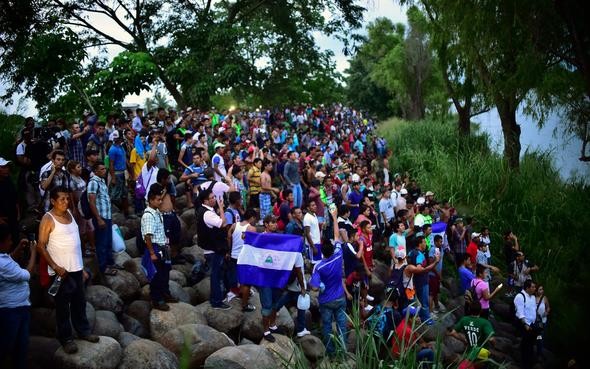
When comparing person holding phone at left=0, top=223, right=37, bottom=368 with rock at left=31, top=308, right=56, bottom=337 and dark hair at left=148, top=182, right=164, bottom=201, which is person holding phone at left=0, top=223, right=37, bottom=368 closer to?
rock at left=31, top=308, right=56, bottom=337

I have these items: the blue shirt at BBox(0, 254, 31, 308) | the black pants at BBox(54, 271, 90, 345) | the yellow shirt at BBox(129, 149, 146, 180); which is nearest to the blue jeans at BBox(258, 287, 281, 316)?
Result: the black pants at BBox(54, 271, 90, 345)

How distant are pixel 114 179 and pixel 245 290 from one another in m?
3.79

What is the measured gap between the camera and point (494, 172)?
19.4m

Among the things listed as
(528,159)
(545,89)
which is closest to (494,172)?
(528,159)

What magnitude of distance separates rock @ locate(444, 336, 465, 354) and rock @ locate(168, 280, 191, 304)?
4.71 meters

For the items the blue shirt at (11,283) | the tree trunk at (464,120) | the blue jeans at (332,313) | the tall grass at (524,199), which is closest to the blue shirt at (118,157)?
the blue jeans at (332,313)

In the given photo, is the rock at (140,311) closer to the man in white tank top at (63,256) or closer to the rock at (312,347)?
the man in white tank top at (63,256)

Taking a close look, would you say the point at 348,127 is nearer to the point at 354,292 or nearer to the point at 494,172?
the point at 494,172

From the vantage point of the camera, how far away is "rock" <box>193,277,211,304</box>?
376 inches

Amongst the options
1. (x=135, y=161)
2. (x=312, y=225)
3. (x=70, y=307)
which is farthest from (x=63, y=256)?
(x=135, y=161)

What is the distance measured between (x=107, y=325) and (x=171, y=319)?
0.87m

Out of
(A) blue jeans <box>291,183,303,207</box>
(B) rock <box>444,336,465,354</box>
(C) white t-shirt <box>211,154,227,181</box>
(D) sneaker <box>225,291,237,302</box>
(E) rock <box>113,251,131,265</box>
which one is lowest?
(B) rock <box>444,336,465,354</box>

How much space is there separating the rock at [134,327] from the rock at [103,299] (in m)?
0.14

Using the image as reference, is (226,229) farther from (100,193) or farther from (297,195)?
(297,195)
